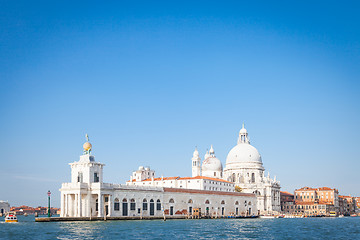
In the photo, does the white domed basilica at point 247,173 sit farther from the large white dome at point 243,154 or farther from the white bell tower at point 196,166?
the white bell tower at point 196,166

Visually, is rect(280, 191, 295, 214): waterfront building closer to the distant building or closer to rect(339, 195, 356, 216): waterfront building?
the distant building

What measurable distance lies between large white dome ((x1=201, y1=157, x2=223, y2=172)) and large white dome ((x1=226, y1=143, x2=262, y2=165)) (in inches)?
163

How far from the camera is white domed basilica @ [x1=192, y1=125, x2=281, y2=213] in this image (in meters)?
128

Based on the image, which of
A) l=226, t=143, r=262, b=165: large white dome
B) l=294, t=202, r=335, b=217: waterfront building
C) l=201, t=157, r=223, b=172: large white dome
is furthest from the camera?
l=294, t=202, r=335, b=217: waterfront building

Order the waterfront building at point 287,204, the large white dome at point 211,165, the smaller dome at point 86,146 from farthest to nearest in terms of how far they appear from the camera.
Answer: the waterfront building at point 287,204
the large white dome at point 211,165
the smaller dome at point 86,146

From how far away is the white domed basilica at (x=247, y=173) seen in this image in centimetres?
12800

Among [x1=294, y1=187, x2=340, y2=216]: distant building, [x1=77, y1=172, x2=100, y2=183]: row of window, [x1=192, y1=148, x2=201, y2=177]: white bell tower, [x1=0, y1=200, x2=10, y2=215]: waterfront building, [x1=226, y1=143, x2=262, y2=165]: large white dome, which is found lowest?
[x1=0, y1=200, x2=10, y2=215]: waterfront building

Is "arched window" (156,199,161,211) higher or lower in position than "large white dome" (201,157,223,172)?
lower

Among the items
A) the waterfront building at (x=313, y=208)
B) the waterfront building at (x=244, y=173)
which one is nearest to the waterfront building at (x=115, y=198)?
the waterfront building at (x=244, y=173)

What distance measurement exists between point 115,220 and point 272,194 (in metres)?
65.2

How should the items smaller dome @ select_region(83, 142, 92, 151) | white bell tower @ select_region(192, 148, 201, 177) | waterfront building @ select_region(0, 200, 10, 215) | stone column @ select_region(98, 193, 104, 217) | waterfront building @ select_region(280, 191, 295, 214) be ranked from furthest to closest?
waterfront building @ select_region(0, 200, 10, 215), waterfront building @ select_region(280, 191, 295, 214), white bell tower @ select_region(192, 148, 201, 177), smaller dome @ select_region(83, 142, 92, 151), stone column @ select_region(98, 193, 104, 217)

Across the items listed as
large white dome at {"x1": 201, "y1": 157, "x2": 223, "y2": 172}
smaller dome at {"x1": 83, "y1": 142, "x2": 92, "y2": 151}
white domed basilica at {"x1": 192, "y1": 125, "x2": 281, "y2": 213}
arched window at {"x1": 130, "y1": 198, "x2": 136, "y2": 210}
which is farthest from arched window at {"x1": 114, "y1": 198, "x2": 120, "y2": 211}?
large white dome at {"x1": 201, "y1": 157, "x2": 223, "y2": 172}

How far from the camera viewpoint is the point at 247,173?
13088 centimetres

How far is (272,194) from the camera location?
424 ft
